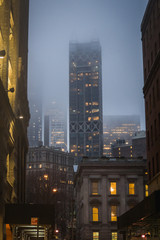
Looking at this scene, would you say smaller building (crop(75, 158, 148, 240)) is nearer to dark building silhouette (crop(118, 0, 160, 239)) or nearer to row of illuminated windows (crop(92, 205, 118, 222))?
row of illuminated windows (crop(92, 205, 118, 222))

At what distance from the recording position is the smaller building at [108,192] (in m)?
82.7

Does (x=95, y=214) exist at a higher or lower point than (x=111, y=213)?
lower

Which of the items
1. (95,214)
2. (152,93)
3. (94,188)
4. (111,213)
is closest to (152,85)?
(152,93)

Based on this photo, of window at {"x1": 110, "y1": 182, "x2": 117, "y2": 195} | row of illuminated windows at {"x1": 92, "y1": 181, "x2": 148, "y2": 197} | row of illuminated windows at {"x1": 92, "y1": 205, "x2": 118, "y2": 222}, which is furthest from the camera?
window at {"x1": 110, "y1": 182, "x2": 117, "y2": 195}

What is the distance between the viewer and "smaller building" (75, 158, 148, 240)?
82.7 meters

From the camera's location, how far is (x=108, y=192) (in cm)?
8444

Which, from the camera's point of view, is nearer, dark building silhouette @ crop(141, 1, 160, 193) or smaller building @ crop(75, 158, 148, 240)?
dark building silhouette @ crop(141, 1, 160, 193)

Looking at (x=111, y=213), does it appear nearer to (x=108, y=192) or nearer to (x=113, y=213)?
(x=113, y=213)

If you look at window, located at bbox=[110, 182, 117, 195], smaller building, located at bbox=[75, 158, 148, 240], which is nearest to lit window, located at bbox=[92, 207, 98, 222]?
smaller building, located at bbox=[75, 158, 148, 240]

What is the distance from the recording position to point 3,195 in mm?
29766

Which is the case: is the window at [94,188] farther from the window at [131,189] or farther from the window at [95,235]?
the window at [95,235]

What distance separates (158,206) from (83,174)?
62389 mm

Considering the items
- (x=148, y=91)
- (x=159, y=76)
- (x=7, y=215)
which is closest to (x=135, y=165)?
(x=148, y=91)

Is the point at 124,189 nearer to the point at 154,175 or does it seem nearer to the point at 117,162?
the point at 117,162
